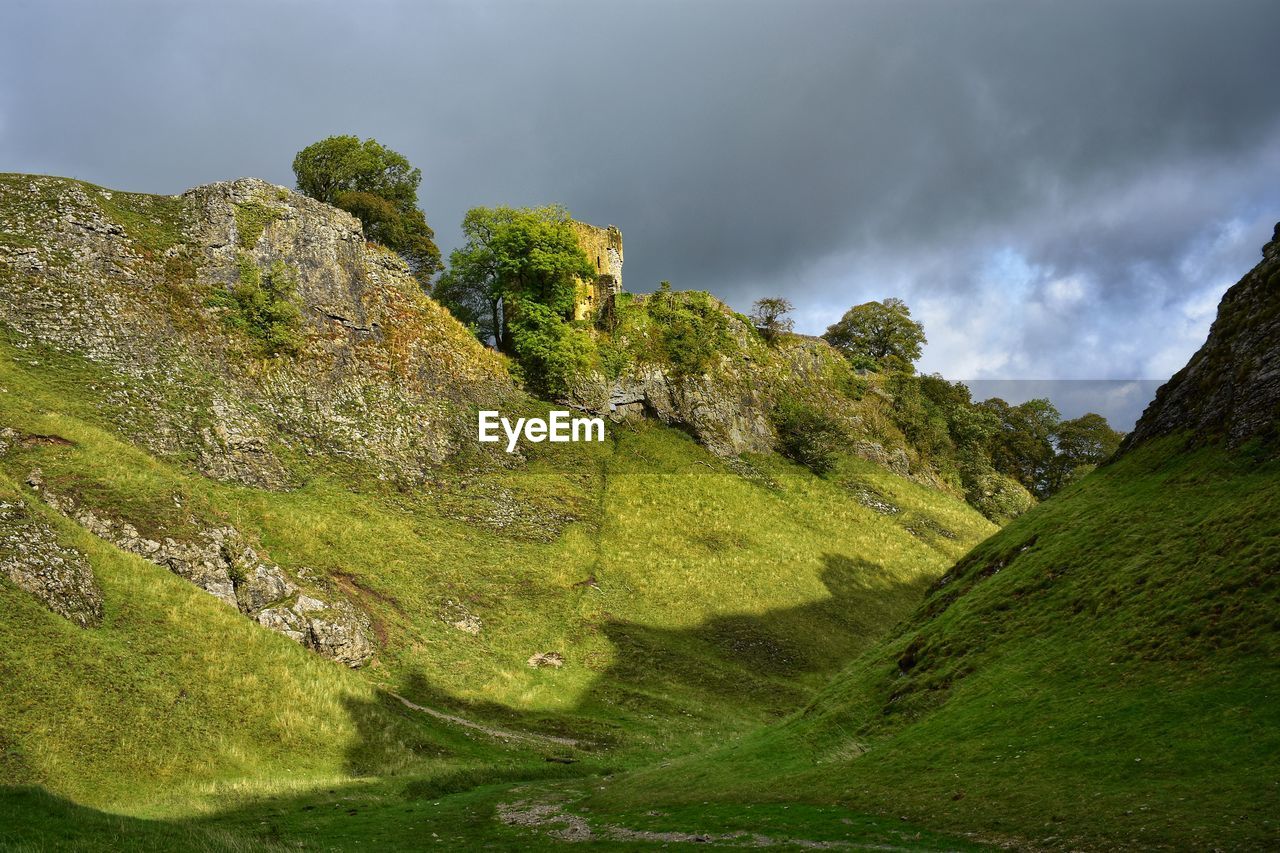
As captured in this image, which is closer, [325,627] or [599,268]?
[325,627]

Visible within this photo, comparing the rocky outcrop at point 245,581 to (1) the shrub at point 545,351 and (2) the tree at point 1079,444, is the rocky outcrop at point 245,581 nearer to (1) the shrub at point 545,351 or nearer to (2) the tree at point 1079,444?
(1) the shrub at point 545,351

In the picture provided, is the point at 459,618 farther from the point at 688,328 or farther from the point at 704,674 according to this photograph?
the point at 688,328

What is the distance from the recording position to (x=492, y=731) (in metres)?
41.2

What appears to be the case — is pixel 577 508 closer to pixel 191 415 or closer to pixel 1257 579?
pixel 191 415

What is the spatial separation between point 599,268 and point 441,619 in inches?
2466

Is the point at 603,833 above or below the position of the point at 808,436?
below

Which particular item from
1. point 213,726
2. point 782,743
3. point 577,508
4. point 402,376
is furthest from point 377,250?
point 782,743

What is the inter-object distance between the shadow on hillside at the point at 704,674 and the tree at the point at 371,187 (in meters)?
58.9

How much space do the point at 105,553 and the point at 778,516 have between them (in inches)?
2379

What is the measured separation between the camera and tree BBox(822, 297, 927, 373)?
126125 millimetres

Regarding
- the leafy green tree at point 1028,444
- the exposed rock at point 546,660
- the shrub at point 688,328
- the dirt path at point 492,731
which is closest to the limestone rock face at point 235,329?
the exposed rock at point 546,660

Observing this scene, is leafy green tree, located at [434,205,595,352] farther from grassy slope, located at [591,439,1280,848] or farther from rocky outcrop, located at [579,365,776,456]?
grassy slope, located at [591,439,1280,848]

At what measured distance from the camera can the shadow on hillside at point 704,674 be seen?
141 feet

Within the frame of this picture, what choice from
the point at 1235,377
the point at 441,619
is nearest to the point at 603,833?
the point at 441,619
